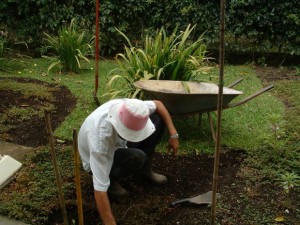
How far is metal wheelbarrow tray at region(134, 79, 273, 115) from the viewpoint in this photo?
372 cm

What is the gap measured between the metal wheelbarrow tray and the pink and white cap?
1.20 metres

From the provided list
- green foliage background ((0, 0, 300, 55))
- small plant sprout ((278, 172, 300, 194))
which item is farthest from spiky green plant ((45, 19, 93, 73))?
small plant sprout ((278, 172, 300, 194))

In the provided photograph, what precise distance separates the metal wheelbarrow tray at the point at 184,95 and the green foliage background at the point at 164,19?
11.0 feet

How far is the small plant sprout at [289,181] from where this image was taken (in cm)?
298

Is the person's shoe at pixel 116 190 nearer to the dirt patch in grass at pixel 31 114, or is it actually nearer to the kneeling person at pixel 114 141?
the kneeling person at pixel 114 141

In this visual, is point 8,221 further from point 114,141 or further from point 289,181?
point 289,181

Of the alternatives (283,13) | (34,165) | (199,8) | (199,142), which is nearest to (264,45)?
(283,13)

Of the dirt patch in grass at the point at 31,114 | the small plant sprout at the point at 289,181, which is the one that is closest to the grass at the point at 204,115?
the dirt patch in grass at the point at 31,114

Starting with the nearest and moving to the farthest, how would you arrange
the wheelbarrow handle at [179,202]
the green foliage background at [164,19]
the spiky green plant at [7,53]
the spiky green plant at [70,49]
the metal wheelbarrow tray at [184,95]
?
the wheelbarrow handle at [179,202] < the metal wheelbarrow tray at [184,95] < the spiky green plant at [70,49] < the spiky green plant at [7,53] < the green foliage background at [164,19]

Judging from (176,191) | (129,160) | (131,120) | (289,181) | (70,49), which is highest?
(131,120)

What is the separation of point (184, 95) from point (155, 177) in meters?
0.79

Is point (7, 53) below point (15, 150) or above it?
above

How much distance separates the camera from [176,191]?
335 cm

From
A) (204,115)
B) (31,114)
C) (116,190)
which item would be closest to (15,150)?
(31,114)
